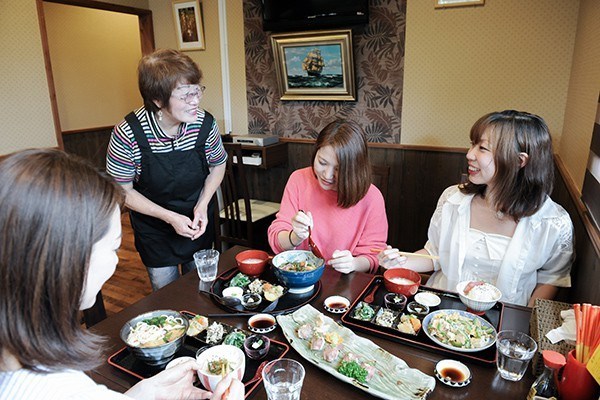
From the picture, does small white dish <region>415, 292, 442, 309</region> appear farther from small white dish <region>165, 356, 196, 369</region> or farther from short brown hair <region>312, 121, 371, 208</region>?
small white dish <region>165, 356, 196, 369</region>

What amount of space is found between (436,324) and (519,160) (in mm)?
729

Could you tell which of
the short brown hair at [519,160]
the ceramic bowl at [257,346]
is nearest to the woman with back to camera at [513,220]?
the short brown hair at [519,160]

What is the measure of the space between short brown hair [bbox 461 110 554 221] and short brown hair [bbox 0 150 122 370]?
1347mm

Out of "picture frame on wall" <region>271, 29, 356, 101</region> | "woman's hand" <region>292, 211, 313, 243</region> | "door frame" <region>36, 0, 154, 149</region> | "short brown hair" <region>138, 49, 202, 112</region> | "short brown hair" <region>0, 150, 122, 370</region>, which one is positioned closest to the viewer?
"short brown hair" <region>0, 150, 122, 370</region>

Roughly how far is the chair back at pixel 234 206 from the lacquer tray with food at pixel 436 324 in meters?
1.91

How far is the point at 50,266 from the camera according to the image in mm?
633

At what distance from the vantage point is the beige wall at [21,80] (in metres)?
3.25

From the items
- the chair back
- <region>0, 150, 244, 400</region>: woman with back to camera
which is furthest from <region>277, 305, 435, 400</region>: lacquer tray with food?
the chair back

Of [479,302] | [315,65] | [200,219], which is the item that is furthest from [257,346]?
[315,65]

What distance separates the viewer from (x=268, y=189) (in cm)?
403

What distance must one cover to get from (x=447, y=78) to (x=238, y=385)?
9.21ft

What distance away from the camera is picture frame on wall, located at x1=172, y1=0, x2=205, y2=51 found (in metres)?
3.82

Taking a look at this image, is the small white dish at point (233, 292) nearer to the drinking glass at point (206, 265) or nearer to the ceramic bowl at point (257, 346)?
the drinking glass at point (206, 265)

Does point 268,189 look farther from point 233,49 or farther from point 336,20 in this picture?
point 336,20
